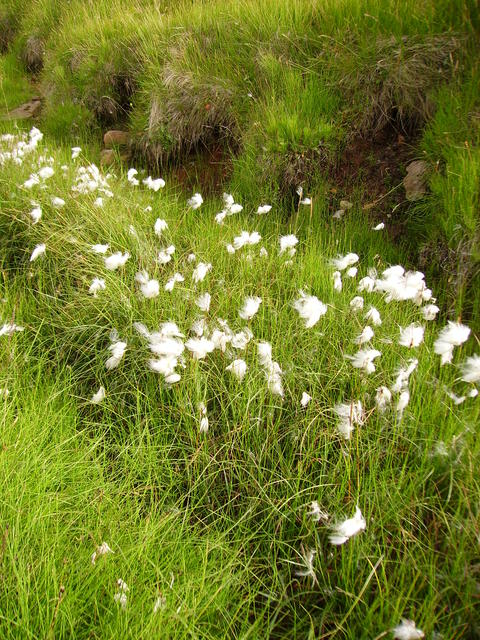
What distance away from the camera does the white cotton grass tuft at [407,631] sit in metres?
1.16

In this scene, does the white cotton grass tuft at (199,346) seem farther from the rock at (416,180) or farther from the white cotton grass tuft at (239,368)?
the rock at (416,180)

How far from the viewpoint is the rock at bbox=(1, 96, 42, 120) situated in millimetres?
6777

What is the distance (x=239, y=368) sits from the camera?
1.94 m

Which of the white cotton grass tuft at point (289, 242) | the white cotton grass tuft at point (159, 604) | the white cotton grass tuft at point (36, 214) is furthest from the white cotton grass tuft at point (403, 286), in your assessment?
the white cotton grass tuft at point (36, 214)

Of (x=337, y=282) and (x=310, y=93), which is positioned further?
(x=310, y=93)

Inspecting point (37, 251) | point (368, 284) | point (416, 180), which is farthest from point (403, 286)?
point (37, 251)

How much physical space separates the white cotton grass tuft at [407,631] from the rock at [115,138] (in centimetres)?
504

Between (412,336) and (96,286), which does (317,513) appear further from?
(96,286)

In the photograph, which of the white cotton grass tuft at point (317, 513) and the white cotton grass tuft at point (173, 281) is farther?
the white cotton grass tuft at point (173, 281)

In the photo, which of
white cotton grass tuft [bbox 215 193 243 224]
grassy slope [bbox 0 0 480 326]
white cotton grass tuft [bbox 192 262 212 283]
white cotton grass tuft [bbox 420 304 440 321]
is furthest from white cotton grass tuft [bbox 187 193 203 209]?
white cotton grass tuft [bbox 420 304 440 321]

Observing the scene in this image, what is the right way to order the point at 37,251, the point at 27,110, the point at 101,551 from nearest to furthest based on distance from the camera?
1. the point at 101,551
2. the point at 37,251
3. the point at 27,110

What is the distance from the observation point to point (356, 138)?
365 centimetres

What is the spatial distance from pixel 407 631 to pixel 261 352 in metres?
1.04

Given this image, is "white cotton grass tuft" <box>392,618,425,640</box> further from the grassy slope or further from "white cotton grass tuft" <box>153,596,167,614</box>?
the grassy slope
